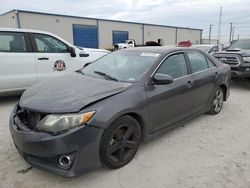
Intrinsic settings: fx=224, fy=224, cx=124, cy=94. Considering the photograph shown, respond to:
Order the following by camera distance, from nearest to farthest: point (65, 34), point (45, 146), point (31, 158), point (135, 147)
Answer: point (45, 146) → point (31, 158) → point (135, 147) → point (65, 34)

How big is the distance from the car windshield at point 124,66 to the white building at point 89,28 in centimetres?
2230

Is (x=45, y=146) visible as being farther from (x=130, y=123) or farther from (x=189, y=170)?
(x=189, y=170)

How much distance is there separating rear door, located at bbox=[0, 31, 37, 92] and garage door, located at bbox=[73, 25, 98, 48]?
918 inches

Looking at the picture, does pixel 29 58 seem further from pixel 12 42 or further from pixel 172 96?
pixel 172 96

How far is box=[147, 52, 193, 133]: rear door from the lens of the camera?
10.0 ft

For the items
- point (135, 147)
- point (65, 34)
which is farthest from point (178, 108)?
point (65, 34)

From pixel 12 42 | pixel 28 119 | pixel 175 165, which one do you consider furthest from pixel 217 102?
pixel 12 42

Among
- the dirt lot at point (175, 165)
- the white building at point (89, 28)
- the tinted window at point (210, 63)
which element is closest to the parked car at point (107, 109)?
the dirt lot at point (175, 165)

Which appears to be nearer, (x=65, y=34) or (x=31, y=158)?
(x=31, y=158)

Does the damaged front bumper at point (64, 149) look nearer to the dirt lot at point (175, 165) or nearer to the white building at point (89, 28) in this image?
the dirt lot at point (175, 165)

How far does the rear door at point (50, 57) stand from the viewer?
554 cm

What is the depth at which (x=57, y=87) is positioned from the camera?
2965 mm

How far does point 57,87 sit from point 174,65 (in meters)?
1.82

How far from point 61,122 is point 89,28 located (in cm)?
2809
